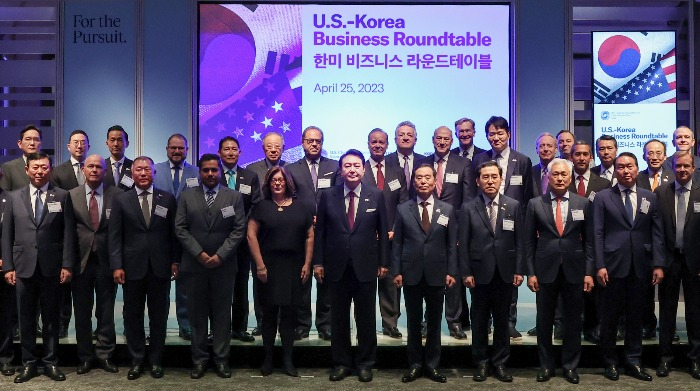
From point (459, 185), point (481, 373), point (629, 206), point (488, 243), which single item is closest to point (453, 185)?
point (459, 185)

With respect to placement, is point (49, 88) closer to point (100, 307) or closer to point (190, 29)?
point (190, 29)

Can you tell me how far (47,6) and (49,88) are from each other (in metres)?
0.83

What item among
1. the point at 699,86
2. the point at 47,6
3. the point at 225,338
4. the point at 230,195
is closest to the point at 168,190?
the point at 230,195

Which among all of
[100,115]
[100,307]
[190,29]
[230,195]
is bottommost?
[100,307]

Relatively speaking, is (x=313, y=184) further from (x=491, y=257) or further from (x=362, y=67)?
(x=362, y=67)

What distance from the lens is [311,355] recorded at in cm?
597

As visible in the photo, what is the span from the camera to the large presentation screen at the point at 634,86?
8305 millimetres

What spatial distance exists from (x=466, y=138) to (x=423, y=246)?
51.0 inches

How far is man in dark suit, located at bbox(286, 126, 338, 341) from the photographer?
6.21 metres

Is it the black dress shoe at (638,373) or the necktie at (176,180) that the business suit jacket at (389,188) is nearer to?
the necktie at (176,180)

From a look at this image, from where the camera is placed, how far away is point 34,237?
554cm

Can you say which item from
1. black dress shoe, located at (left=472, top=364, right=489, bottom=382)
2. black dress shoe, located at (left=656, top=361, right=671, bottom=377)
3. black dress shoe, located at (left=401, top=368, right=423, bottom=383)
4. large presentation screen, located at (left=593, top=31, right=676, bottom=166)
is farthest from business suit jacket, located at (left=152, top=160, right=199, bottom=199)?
large presentation screen, located at (left=593, top=31, right=676, bottom=166)

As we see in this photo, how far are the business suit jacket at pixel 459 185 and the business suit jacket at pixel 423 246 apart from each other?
1.95 ft

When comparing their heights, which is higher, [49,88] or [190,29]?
[190,29]
